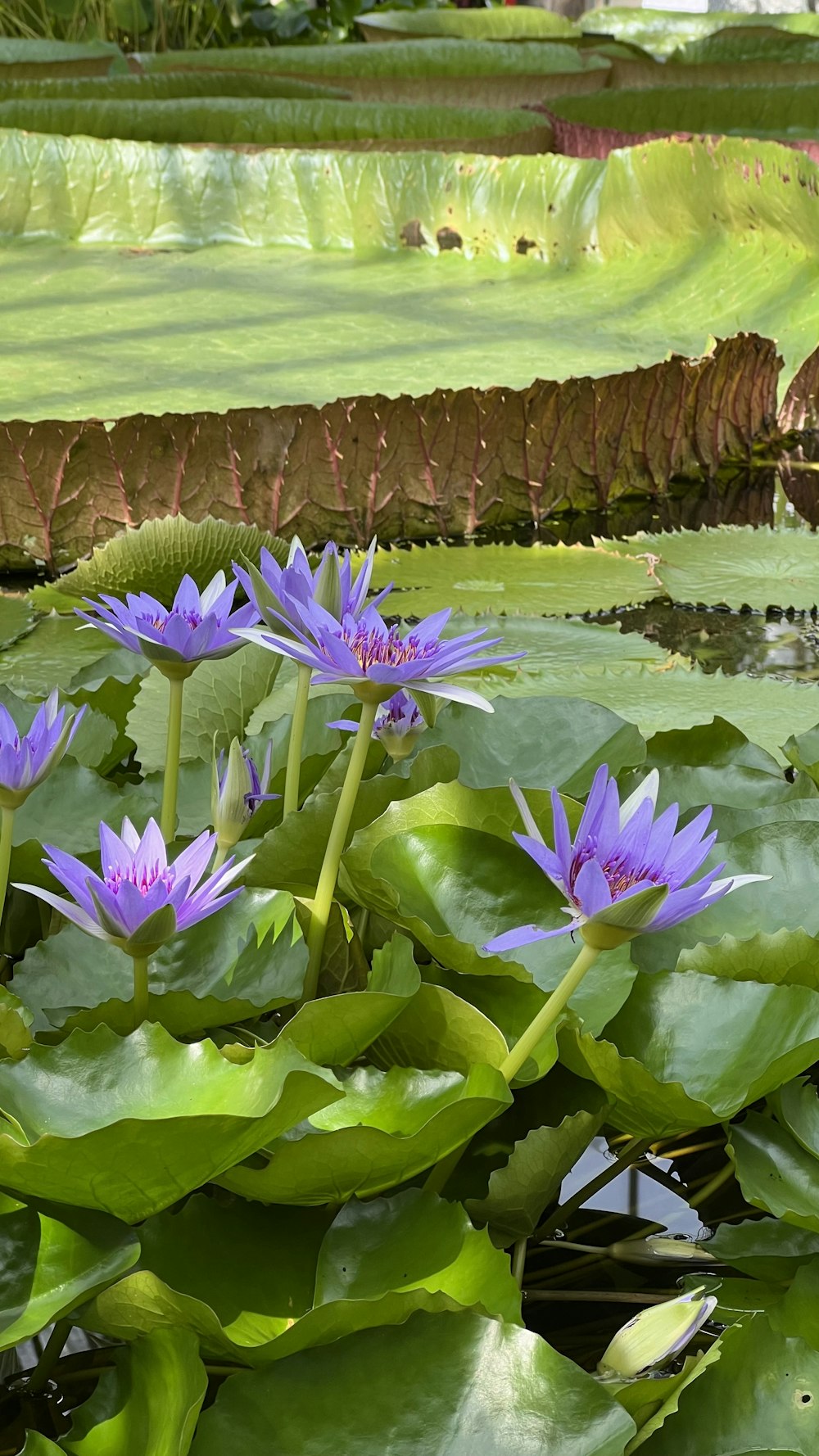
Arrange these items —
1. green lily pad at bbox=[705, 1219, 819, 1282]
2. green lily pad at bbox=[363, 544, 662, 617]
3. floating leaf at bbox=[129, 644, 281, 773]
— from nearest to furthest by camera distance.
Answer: green lily pad at bbox=[705, 1219, 819, 1282] < floating leaf at bbox=[129, 644, 281, 773] < green lily pad at bbox=[363, 544, 662, 617]

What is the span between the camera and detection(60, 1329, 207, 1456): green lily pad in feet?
1.16

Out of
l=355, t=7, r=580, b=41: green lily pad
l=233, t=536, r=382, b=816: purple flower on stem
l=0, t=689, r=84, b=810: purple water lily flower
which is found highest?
l=355, t=7, r=580, b=41: green lily pad

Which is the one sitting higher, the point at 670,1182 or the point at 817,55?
the point at 817,55

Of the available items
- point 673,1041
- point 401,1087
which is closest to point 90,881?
point 401,1087

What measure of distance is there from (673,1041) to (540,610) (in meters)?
0.89

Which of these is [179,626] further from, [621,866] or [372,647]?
[621,866]

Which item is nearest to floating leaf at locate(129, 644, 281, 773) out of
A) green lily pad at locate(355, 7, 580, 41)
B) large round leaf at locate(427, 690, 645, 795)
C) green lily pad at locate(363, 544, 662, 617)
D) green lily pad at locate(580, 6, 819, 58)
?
large round leaf at locate(427, 690, 645, 795)

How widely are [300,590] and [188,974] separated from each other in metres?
0.15

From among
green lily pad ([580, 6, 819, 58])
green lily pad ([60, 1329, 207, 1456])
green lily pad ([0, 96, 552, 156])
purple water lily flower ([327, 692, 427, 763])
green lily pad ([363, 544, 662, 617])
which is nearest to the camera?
green lily pad ([60, 1329, 207, 1456])

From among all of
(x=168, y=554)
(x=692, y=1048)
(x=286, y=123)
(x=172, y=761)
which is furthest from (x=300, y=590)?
(x=286, y=123)

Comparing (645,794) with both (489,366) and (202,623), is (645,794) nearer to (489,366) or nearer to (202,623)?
(202,623)

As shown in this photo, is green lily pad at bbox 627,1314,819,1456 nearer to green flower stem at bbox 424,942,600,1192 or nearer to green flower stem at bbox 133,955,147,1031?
green flower stem at bbox 424,942,600,1192

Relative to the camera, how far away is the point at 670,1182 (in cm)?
55

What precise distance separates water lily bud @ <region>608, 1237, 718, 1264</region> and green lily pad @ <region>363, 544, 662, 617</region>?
0.84 metres
